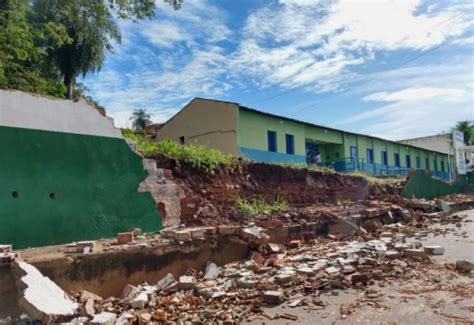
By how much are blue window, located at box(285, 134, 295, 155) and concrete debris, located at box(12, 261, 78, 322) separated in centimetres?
1976

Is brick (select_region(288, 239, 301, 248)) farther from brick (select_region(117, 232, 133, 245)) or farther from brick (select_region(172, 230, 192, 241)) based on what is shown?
brick (select_region(117, 232, 133, 245))

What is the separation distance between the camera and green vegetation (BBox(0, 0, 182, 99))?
956 centimetres

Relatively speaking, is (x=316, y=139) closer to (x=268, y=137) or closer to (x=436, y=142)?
(x=268, y=137)

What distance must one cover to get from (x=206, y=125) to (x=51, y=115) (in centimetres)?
1533

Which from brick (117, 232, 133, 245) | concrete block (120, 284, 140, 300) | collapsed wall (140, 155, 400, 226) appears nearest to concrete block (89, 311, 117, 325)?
concrete block (120, 284, 140, 300)

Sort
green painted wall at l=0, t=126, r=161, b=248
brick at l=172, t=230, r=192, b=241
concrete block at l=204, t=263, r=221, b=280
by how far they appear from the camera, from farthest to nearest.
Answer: brick at l=172, t=230, r=192, b=241 < concrete block at l=204, t=263, r=221, b=280 < green painted wall at l=0, t=126, r=161, b=248

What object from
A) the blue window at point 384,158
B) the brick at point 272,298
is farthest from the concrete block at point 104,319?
the blue window at point 384,158

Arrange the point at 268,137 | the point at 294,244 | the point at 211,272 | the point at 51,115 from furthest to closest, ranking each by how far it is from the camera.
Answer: the point at 268,137
the point at 294,244
the point at 211,272
the point at 51,115

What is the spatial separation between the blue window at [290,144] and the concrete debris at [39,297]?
19.8 m

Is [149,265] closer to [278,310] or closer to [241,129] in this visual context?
[278,310]

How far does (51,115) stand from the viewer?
6352 millimetres

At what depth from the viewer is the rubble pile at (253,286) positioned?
15.0ft

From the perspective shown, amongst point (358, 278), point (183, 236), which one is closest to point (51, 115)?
point (183, 236)

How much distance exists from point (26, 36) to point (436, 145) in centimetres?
4759
